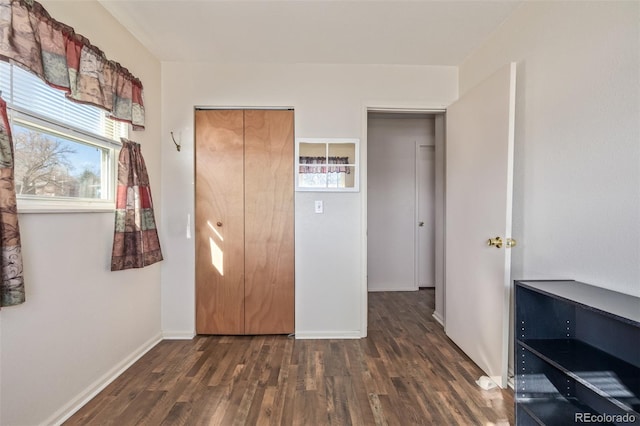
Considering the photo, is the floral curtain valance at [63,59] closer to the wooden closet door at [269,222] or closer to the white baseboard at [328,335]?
the wooden closet door at [269,222]

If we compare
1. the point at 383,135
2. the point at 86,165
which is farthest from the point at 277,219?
the point at 383,135

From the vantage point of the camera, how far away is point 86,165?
180cm

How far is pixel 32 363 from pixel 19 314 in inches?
10.4

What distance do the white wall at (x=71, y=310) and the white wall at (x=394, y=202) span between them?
2792mm

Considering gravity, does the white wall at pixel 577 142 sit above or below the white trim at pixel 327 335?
above

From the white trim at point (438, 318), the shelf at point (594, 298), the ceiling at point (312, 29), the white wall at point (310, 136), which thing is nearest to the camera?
the shelf at point (594, 298)

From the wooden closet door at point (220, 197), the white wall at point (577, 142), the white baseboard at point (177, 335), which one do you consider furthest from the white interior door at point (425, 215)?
the white baseboard at point (177, 335)

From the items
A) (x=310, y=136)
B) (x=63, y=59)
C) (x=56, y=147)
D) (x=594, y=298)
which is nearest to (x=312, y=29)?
(x=310, y=136)

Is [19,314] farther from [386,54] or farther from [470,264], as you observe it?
[386,54]

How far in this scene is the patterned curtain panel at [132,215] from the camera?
1.94m

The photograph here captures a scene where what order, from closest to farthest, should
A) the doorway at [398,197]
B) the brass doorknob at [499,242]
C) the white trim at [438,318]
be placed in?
the brass doorknob at [499,242] < the white trim at [438,318] < the doorway at [398,197]

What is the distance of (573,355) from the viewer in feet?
4.21

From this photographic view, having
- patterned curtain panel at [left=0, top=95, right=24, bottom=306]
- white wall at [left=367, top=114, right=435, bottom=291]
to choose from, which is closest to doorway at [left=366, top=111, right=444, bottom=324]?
white wall at [left=367, top=114, right=435, bottom=291]

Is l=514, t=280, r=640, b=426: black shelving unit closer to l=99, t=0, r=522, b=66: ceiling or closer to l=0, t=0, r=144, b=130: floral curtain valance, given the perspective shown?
l=99, t=0, r=522, b=66: ceiling
